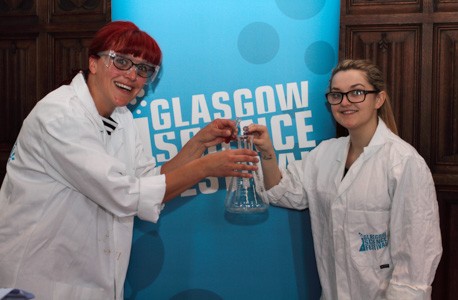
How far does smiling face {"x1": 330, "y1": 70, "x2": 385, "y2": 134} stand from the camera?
1505 mm

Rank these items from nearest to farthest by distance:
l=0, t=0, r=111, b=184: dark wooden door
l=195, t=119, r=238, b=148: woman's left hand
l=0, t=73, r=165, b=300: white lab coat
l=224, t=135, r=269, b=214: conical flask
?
l=0, t=73, r=165, b=300: white lab coat, l=224, t=135, r=269, b=214: conical flask, l=195, t=119, r=238, b=148: woman's left hand, l=0, t=0, r=111, b=184: dark wooden door

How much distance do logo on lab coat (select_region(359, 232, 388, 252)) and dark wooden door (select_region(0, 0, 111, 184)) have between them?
159cm

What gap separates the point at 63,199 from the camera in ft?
4.53

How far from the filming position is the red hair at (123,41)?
1.46 m

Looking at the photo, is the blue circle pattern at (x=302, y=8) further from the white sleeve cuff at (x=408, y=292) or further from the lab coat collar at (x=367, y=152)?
the white sleeve cuff at (x=408, y=292)

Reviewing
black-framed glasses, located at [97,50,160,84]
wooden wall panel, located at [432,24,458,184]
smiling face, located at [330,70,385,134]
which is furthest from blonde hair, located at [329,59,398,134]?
black-framed glasses, located at [97,50,160,84]

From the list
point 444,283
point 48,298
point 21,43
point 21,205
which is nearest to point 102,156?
point 21,205

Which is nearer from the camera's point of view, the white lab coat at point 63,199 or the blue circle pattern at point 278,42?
the white lab coat at point 63,199

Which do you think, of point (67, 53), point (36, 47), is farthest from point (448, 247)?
point (36, 47)

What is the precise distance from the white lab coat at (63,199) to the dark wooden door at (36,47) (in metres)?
0.64

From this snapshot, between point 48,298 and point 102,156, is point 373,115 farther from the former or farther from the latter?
point 48,298

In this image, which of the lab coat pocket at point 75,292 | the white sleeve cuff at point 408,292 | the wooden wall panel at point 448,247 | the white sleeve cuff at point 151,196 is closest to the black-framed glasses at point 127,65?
the white sleeve cuff at point 151,196

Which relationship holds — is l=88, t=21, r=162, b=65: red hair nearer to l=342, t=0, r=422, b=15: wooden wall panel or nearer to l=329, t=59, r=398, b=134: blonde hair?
l=329, t=59, r=398, b=134: blonde hair

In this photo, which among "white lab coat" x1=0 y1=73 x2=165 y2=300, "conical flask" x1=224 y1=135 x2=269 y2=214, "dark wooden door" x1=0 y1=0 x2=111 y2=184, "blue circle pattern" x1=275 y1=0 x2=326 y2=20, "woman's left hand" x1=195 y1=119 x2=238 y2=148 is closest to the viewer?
"white lab coat" x1=0 y1=73 x2=165 y2=300
